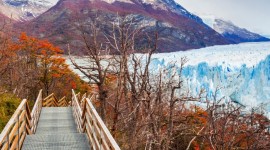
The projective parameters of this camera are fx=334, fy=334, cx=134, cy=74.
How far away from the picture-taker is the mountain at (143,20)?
370 feet

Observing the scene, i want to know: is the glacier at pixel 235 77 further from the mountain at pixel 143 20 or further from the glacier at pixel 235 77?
the mountain at pixel 143 20

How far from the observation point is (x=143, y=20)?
138125mm

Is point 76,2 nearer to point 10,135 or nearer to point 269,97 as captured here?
point 269,97

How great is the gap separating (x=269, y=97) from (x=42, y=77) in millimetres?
24188

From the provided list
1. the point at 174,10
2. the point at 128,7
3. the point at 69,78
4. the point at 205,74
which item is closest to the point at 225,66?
the point at 205,74

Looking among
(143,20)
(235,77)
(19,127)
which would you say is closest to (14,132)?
(19,127)

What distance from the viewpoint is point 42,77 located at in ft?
107

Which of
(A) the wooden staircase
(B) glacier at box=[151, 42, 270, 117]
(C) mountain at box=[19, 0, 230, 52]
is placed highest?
(C) mountain at box=[19, 0, 230, 52]

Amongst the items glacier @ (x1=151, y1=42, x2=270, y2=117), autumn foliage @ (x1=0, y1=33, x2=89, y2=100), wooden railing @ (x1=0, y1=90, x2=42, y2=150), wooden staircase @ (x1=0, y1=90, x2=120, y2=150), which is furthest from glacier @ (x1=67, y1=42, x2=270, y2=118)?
wooden railing @ (x1=0, y1=90, x2=42, y2=150)

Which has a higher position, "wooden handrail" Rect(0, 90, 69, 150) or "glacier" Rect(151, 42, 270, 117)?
"wooden handrail" Rect(0, 90, 69, 150)

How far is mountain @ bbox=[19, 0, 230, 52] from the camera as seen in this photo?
370 ft

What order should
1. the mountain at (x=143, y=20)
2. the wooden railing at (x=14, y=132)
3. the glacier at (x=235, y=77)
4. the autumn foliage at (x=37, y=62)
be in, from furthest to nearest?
the mountain at (x=143, y=20), the glacier at (x=235, y=77), the autumn foliage at (x=37, y=62), the wooden railing at (x=14, y=132)

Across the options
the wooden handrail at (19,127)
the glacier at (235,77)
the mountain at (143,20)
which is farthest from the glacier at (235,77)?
the mountain at (143,20)

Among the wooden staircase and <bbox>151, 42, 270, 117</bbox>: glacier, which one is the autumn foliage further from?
the wooden staircase
